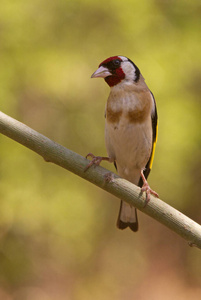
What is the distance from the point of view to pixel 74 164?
208 cm

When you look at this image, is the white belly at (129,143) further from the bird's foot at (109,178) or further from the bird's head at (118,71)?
the bird's foot at (109,178)

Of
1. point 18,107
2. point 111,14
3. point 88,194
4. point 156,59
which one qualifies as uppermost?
point 111,14

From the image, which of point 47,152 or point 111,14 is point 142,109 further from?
point 111,14

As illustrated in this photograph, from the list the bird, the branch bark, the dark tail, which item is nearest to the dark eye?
the bird

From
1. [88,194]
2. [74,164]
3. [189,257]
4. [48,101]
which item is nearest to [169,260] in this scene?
[189,257]

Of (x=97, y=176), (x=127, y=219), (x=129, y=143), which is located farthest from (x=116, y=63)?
(x=127, y=219)

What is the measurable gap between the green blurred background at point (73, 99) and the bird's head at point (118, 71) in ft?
5.31

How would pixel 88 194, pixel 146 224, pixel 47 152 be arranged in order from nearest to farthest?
pixel 47 152, pixel 88 194, pixel 146 224

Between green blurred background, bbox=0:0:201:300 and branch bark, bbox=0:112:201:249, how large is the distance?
7.88 feet

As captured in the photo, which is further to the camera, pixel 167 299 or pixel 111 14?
pixel 167 299

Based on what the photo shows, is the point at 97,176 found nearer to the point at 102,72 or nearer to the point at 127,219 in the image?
the point at 102,72

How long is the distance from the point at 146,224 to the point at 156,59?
2710 mm

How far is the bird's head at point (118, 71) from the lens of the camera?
8.93ft

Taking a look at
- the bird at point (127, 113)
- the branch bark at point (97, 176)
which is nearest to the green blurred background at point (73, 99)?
the bird at point (127, 113)
